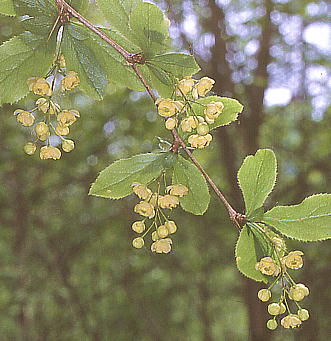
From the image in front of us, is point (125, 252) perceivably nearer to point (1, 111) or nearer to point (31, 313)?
point (31, 313)

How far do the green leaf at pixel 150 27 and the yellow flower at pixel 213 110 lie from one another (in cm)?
8

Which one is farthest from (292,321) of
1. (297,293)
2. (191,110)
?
(191,110)

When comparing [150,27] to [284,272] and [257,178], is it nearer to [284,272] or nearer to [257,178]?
[257,178]

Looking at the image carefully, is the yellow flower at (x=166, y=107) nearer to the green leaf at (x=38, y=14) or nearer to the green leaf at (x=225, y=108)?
the green leaf at (x=225, y=108)

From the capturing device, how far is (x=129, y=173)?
0.61 m

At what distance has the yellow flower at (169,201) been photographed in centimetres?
63

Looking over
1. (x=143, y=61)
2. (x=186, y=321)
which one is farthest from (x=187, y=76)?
(x=186, y=321)

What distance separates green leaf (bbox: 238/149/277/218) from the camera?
23.5 inches

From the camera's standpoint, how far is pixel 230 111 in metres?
0.62

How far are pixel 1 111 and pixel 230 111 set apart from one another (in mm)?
1767

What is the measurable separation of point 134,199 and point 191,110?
2022mm

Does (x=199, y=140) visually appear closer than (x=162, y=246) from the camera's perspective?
Yes

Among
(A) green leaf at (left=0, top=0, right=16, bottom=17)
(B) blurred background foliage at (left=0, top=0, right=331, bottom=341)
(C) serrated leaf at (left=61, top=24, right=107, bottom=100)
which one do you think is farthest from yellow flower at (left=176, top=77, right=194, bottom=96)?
(B) blurred background foliage at (left=0, top=0, right=331, bottom=341)

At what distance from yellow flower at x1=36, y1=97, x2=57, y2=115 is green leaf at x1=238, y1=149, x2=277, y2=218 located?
253 mm
